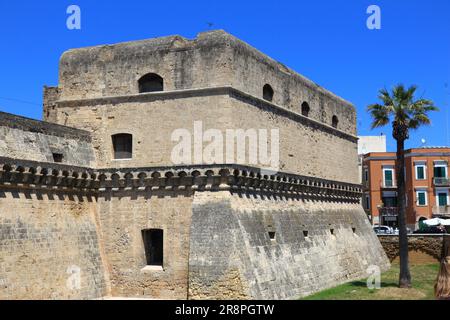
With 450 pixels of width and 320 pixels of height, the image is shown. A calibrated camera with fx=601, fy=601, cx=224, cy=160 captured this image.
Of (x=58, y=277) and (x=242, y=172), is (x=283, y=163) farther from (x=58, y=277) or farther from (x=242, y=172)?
(x=58, y=277)

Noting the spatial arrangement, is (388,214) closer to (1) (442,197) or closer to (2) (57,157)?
(1) (442,197)

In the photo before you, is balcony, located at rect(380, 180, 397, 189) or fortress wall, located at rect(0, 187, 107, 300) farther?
balcony, located at rect(380, 180, 397, 189)

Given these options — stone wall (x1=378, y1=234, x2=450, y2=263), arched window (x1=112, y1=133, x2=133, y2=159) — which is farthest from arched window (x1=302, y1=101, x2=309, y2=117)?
stone wall (x1=378, y1=234, x2=450, y2=263)

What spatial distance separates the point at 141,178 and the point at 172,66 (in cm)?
402

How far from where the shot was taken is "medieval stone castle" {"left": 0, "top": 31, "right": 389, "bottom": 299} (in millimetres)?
18219

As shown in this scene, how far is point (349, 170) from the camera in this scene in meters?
31.4

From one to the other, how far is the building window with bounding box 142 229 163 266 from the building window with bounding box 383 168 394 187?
3521 centimetres

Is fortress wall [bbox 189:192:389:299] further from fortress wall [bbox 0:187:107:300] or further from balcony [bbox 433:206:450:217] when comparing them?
balcony [bbox 433:206:450:217]

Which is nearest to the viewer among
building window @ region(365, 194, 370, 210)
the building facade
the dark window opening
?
the dark window opening

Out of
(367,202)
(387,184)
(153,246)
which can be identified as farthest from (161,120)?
(367,202)

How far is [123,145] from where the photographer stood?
2142cm

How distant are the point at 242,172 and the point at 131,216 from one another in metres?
4.11

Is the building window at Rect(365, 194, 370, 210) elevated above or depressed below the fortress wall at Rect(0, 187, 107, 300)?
above
